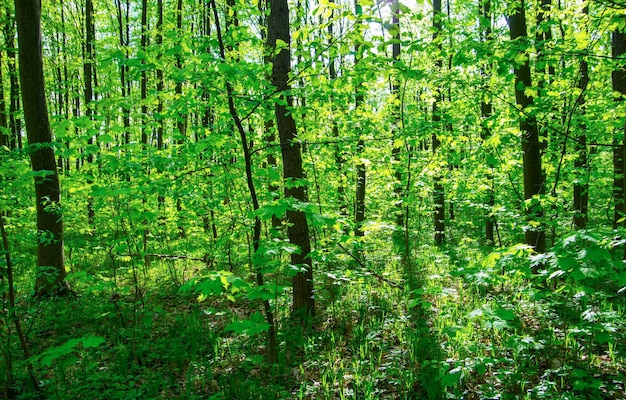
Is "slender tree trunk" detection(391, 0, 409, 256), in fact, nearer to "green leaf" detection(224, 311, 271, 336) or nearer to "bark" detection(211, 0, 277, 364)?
"bark" detection(211, 0, 277, 364)

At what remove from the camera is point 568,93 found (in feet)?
15.9

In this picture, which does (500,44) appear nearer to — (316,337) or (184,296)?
(316,337)

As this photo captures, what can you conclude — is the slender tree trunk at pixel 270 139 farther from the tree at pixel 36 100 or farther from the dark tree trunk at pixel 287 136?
the tree at pixel 36 100

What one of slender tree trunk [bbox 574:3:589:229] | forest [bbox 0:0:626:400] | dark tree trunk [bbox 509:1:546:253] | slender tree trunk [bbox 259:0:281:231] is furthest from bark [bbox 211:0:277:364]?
dark tree trunk [bbox 509:1:546:253]

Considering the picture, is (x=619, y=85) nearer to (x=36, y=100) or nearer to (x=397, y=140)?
(x=397, y=140)

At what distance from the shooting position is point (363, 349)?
14.3ft

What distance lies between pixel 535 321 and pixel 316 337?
3.14 m

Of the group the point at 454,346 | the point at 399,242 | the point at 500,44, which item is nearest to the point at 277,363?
the point at 454,346

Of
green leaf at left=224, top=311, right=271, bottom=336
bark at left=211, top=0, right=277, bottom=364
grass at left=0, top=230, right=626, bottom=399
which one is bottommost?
grass at left=0, top=230, right=626, bottom=399

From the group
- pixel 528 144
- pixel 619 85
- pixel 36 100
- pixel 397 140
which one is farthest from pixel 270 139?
pixel 619 85

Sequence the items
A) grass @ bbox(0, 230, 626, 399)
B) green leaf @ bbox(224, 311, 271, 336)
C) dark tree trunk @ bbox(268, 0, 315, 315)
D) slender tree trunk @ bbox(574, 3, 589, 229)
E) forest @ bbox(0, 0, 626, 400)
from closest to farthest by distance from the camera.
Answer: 1. green leaf @ bbox(224, 311, 271, 336)
2. forest @ bbox(0, 0, 626, 400)
3. grass @ bbox(0, 230, 626, 399)
4. slender tree trunk @ bbox(574, 3, 589, 229)
5. dark tree trunk @ bbox(268, 0, 315, 315)

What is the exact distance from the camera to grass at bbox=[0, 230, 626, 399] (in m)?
3.39

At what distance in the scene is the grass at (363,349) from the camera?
339 cm

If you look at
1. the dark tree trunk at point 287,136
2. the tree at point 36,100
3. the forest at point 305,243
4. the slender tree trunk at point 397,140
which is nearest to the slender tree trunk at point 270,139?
the forest at point 305,243
